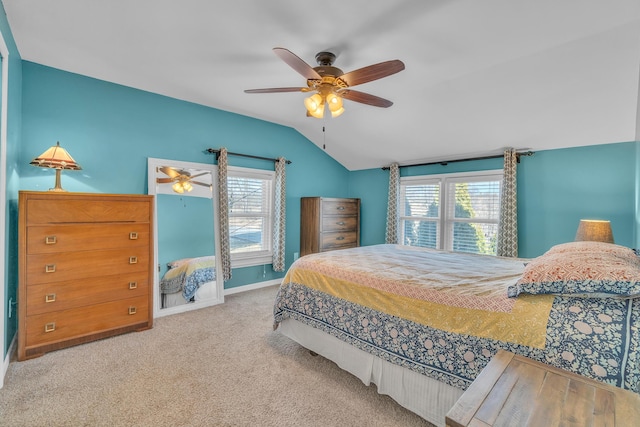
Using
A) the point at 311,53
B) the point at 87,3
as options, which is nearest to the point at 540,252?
the point at 311,53

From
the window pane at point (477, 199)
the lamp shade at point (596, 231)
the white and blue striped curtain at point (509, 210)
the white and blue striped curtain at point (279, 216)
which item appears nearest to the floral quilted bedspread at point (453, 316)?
the lamp shade at point (596, 231)

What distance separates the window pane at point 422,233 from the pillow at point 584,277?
9.53 feet

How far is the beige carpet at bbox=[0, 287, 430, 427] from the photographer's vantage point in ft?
5.51

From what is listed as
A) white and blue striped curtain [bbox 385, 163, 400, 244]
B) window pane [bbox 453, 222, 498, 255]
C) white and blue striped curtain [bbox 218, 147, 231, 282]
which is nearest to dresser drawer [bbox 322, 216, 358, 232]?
white and blue striped curtain [bbox 385, 163, 400, 244]

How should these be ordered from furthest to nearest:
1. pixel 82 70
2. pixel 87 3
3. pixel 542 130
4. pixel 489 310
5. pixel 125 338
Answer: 1. pixel 542 130
2. pixel 82 70
3. pixel 125 338
4. pixel 87 3
5. pixel 489 310

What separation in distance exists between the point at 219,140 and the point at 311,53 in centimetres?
203

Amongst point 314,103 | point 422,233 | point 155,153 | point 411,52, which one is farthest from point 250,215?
point 411,52

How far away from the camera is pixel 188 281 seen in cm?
353

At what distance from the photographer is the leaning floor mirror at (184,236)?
3359mm

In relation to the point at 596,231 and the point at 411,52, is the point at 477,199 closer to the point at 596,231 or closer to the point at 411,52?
the point at 596,231

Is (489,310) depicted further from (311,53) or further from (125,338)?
(125,338)

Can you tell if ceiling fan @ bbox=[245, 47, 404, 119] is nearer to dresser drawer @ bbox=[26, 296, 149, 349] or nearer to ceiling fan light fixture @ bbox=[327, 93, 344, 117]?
ceiling fan light fixture @ bbox=[327, 93, 344, 117]

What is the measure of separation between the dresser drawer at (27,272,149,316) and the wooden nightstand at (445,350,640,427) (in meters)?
2.98

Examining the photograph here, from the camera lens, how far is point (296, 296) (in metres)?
2.45
